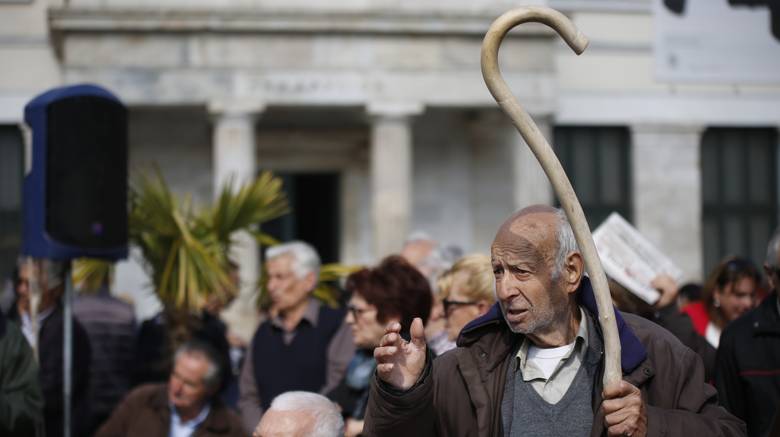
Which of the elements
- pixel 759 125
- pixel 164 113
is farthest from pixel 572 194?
pixel 759 125

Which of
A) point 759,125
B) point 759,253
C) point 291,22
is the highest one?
point 291,22

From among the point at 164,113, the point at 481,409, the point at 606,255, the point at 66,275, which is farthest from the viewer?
the point at 164,113

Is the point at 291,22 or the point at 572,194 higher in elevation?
the point at 291,22

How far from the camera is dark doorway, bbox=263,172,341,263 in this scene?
21891 mm

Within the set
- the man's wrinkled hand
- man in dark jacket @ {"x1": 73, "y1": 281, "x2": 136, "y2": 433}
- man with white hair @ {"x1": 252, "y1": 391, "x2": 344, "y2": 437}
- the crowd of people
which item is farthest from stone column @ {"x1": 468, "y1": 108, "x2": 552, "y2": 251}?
the man's wrinkled hand

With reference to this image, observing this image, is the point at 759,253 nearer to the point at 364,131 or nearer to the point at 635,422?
the point at 364,131

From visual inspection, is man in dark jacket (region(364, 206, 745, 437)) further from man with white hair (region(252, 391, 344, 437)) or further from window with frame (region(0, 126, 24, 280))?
window with frame (region(0, 126, 24, 280))

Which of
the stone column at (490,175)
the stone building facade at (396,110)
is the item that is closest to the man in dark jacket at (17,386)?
the stone building facade at (396,110)

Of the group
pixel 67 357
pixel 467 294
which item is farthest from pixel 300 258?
pixel 467 294

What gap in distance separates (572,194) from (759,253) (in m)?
19.7

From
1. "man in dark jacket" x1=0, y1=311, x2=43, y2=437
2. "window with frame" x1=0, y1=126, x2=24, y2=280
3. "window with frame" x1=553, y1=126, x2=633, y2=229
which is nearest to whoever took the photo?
"man in dark jacket" x1=0, y1=311, x2=43, y2=437

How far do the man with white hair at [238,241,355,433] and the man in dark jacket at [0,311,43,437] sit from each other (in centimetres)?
109

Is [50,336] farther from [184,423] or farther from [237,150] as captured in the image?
[237,150]

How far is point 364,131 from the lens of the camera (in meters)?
21.6
